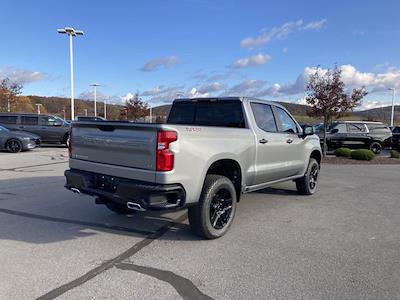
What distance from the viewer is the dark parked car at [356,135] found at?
21.4 m

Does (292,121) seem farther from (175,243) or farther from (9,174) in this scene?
(9,174)

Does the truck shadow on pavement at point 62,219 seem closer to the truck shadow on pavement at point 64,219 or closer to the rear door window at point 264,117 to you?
the truck shadow on pavement at point 64,219

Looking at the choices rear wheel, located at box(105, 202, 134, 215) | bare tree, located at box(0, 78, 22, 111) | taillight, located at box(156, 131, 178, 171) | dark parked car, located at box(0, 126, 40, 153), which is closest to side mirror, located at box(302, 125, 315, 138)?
rear wheel, located at box(105, 202, 134, 215)

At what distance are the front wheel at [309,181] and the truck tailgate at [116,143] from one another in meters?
4.59

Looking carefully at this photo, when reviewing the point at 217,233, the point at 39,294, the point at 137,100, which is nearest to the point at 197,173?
the point at 217,233

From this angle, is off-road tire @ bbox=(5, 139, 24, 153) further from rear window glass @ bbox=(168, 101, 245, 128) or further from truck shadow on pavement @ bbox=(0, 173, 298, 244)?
rear window glass @ bbox=(168, 101, 245, 128)

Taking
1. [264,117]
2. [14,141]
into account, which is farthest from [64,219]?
[14,141]

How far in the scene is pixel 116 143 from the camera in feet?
16.1

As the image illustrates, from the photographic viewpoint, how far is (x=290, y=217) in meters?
6.55

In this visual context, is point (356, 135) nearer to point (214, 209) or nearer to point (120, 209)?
point (120, 209)

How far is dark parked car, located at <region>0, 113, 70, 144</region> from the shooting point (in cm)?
2055

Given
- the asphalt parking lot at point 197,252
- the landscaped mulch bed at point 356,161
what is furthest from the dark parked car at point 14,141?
the landscaped mulch bed at point 356,161

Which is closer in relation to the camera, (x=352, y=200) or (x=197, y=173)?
(x=197, y=173)

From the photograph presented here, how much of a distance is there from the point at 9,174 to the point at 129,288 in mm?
8218
